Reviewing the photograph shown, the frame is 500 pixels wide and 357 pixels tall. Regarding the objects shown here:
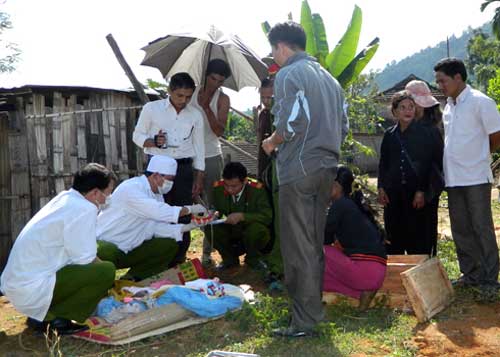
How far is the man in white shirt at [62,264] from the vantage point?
13.0ft

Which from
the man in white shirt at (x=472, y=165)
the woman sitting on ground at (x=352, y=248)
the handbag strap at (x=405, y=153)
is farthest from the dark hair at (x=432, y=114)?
the woman sitting on ground at (x=352, y=248)

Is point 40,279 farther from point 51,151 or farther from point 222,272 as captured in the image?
point 51,151

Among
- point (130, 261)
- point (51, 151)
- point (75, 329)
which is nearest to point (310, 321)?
Result: point (75, 329)

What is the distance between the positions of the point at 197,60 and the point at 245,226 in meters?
2.03

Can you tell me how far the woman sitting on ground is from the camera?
438 centimetres

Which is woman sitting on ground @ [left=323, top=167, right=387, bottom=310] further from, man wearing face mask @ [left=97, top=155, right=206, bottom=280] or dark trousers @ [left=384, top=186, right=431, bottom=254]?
man wearing face mask @ [left=97, top=155, right=206, bottom=280]

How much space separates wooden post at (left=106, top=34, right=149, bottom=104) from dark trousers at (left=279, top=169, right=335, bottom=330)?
383cm

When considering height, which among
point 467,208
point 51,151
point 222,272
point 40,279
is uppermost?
point 51,151

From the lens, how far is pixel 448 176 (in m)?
4.77

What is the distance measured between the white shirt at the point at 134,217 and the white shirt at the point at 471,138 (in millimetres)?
2403

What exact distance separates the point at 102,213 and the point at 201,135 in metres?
1.25

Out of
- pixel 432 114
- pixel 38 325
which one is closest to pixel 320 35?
pixel 432 114

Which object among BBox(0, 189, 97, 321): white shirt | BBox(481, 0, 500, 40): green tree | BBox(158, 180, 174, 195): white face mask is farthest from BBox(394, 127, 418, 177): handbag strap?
BBox(481, 0, 500, 40): green tree

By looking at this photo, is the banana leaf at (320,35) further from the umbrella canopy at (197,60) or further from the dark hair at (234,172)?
the dark hair at (234,172)
